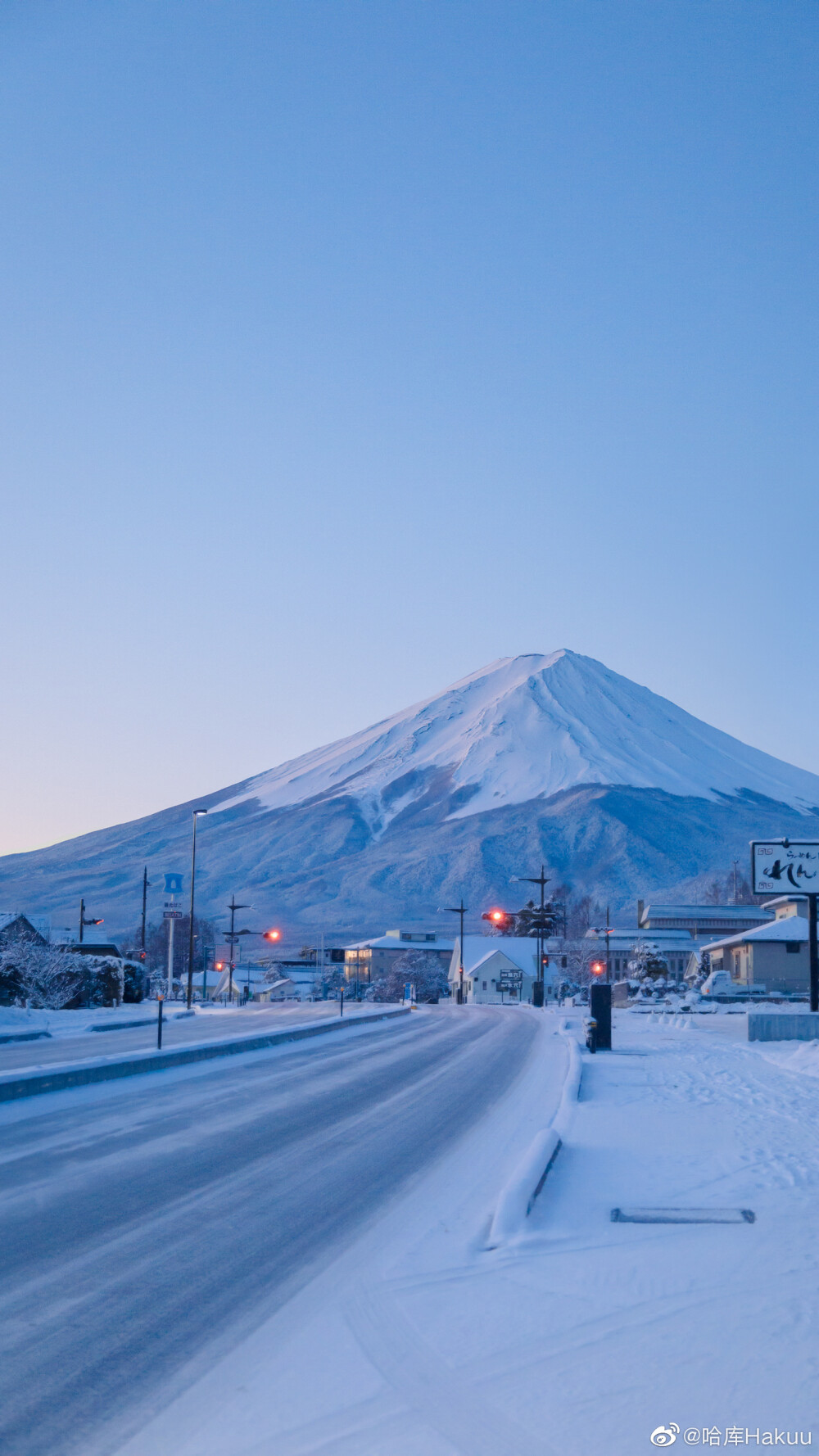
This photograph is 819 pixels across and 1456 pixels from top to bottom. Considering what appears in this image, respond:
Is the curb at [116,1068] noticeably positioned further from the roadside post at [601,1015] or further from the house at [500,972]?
the house at [500,972]

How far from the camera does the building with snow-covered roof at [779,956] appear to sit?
61031 mm

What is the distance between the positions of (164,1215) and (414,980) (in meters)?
97.5

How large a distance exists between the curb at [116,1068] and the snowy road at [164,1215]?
0.41m

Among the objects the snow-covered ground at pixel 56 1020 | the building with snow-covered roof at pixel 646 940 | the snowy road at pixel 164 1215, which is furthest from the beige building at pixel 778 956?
the snowy road at pixel 164 1215

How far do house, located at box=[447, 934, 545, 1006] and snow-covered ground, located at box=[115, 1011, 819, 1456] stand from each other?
95.9m

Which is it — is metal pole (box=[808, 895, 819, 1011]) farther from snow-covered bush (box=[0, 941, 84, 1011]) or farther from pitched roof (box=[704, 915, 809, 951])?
snow-covered bush (box=[0, 941, 84, 1011])

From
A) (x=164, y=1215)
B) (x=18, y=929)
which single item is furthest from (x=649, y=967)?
(x=164, y=1215)

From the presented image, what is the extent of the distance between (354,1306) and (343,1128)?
644 cm

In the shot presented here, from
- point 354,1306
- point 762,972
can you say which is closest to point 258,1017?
point 762,972

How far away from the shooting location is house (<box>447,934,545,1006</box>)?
107 metres

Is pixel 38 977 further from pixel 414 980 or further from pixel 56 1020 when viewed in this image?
pixel 414 980

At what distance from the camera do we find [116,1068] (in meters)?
17.0

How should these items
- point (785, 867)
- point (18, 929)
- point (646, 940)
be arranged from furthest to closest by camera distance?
point (646, 940)
point (18, 929)
point (785, 867)

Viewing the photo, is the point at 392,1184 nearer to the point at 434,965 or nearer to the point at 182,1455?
the point at 182,1455
